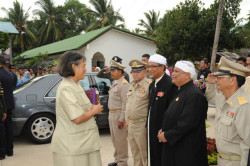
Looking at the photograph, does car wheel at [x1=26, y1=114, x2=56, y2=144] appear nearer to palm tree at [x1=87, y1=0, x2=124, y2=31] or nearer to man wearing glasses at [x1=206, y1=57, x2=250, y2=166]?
man wearing glasses at [x1=206, y1=57, x2=250, y2=166]

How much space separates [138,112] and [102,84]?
2.72 metres

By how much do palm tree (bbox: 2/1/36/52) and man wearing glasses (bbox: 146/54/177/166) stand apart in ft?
129

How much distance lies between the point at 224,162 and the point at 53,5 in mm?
46934

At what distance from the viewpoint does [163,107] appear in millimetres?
3338

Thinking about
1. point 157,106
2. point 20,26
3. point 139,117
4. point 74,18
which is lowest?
point 139,117

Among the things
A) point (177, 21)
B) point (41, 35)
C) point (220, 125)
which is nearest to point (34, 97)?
point (220, 125)

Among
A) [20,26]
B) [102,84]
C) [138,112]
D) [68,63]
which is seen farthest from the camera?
[20,26]

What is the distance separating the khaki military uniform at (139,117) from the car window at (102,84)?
2425 millimetres

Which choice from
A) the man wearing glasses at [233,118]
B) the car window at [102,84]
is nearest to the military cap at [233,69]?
the man wearing glasses at [233,118]

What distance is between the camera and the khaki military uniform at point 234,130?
219 centimetres

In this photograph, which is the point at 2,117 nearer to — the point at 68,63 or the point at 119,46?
the point at 68,63

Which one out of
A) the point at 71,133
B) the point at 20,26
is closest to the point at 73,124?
the point at 71,133

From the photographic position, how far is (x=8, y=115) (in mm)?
5031

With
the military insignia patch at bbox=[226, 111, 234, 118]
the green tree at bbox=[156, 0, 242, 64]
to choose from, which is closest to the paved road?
the military insignia patch at bbox=[226, 111, 234, 118]
